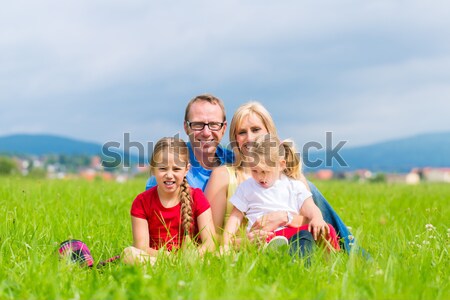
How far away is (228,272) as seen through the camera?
12.9 ft

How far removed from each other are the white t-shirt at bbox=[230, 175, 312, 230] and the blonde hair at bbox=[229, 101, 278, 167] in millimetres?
442

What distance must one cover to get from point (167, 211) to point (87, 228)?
1.66 metres

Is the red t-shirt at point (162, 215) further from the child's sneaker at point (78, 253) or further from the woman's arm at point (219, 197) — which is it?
the child's sneaker at point (78, 253)

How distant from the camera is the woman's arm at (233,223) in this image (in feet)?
17.3

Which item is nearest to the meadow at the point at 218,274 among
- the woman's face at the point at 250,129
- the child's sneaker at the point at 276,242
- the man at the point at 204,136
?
the child's sneaker at the point at 276,242

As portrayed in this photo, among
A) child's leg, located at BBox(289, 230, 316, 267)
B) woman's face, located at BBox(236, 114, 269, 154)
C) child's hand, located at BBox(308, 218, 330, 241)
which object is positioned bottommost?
child's leg, located at BBox(289, 230, 316, 267)

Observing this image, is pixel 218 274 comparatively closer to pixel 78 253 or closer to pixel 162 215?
pixel 162 215

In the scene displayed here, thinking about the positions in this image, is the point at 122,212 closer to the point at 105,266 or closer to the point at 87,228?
the point at 87,228

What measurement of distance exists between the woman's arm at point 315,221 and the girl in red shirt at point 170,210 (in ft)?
2.82

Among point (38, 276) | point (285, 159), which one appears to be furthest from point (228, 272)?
point (285, 159)

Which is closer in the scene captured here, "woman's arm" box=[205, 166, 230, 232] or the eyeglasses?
"woman's arm" box=[205, 166, 230, 232]

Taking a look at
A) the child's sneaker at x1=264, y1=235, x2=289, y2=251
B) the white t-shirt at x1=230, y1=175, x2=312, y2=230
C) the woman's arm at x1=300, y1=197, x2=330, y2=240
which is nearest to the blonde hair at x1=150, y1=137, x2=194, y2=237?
the white t-shirt at x1=230, y1=175, x2=312, y2=230

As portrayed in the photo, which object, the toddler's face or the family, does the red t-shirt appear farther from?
the toddler's face

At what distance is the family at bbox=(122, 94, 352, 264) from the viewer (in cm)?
516
